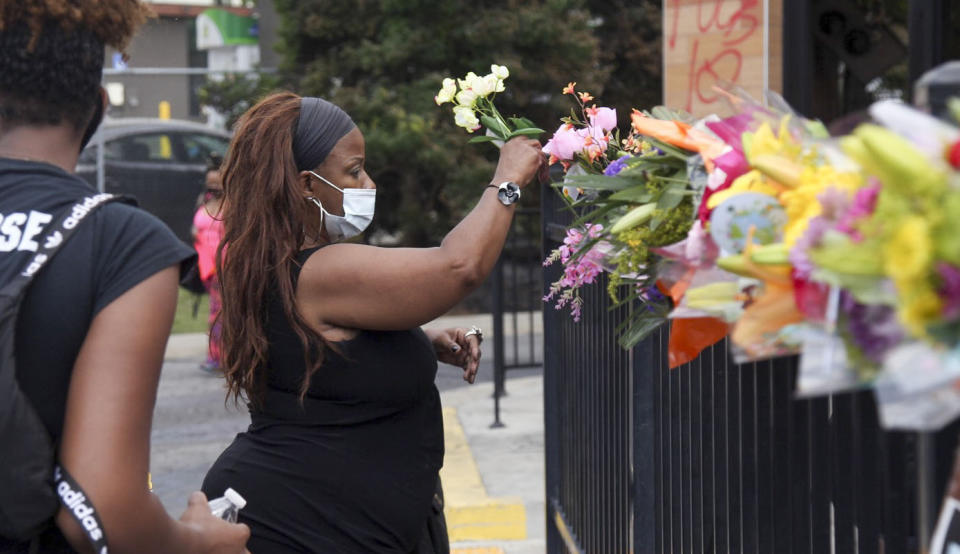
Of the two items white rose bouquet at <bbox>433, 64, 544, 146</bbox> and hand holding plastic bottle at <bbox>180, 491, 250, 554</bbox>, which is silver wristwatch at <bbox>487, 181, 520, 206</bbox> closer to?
white rose bouquet at <bbox>433, 64, 544, 146</bbox>

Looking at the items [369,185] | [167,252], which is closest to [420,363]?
[369,185]

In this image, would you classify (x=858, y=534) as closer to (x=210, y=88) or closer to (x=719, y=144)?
(x=719, y=144)

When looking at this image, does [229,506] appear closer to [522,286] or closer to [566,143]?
[566,143]

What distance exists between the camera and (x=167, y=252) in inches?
74.9

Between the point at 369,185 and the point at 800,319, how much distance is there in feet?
5.91

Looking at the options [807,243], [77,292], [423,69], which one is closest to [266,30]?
[423,69]

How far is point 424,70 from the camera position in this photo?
49.2 feet

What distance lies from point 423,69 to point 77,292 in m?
13.4

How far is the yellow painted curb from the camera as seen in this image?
19.3 ft

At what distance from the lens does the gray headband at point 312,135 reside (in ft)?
9.75

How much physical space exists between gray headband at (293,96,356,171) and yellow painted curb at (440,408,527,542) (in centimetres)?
300

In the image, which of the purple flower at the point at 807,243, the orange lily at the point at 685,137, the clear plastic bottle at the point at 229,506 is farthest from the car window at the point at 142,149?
the purple flower at the point at 807,243

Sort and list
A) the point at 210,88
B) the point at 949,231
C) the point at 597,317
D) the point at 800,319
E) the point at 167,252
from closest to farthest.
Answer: the point at 949,231, the point at 800,319, the point at 167,252, the point at 597,317, the point at 210,88

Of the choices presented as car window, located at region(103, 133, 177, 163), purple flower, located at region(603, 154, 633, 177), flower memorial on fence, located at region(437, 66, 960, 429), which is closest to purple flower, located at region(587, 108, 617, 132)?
purple flower, located at region(603, 154, 633, 177)
